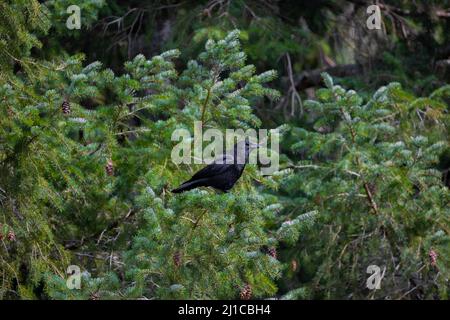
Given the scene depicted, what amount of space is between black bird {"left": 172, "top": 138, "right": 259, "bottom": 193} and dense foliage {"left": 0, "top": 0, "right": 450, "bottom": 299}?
135 millimetres

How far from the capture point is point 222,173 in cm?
844

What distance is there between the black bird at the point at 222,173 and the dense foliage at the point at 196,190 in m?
0.13

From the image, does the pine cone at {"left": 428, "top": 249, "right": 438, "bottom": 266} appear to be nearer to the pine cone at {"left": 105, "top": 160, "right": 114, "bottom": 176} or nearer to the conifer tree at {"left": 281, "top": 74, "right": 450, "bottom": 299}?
the conifer tree at {"left": 281, "top": 74, "right": 450, "bottom": 299}

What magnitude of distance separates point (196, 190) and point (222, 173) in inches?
20.1

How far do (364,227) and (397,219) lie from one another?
349 millimetres

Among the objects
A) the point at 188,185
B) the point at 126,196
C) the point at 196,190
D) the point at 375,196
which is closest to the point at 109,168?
the point at 126,196

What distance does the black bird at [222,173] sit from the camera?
8.36 meters

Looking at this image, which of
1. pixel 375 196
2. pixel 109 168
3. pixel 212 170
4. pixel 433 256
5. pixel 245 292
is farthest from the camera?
pixel 375 196

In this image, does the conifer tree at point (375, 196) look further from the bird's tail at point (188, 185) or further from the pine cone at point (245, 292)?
the bird's tail at point (188, 185)

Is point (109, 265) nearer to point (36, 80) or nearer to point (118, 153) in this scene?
point (118, 153)

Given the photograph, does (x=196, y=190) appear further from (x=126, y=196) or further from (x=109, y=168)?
(x=126, y=196)

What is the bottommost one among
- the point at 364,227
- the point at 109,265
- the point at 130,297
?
the point at 364,227

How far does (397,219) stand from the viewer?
34.4ft

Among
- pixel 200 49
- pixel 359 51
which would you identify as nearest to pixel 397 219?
pixel 200 49
